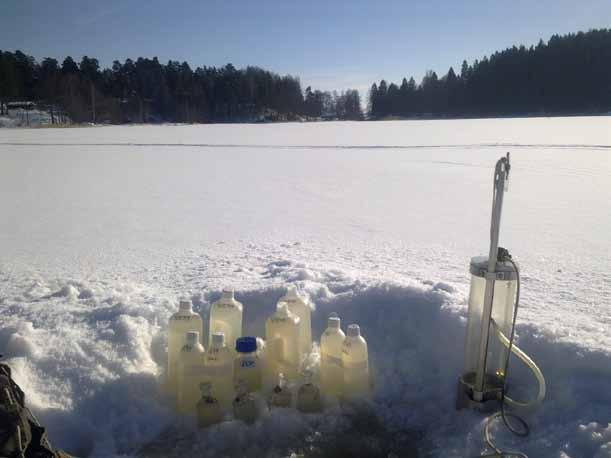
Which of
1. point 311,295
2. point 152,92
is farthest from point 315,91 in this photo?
point 311,295

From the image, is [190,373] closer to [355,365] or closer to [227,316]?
[227,316]

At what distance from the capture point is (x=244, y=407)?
2295 millimetres

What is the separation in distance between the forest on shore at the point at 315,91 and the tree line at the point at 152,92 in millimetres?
136

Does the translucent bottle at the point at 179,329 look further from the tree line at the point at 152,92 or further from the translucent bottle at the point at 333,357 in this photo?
the tree line at the point at 152,92

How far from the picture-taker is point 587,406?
2.12m

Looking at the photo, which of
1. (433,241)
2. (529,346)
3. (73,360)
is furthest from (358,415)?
(433,241)

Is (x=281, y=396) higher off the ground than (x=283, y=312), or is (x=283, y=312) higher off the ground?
(x=283, y=312)

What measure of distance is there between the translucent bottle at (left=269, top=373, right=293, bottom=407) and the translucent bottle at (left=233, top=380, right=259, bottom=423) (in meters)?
0.11

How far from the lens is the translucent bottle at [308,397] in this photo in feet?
7.80

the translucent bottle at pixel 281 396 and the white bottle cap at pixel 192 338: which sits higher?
the white bottle cap at pixel 192 338

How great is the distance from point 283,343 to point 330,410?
1.37ft

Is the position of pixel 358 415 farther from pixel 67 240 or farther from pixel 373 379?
pixel 67 240

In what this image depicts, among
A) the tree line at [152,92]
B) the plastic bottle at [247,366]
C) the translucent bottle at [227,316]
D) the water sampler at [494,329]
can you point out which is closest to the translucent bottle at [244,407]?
the plastic bottle at [247,366]

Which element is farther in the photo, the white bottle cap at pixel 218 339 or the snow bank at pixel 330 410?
the white bottle cap at pixel 218 339
